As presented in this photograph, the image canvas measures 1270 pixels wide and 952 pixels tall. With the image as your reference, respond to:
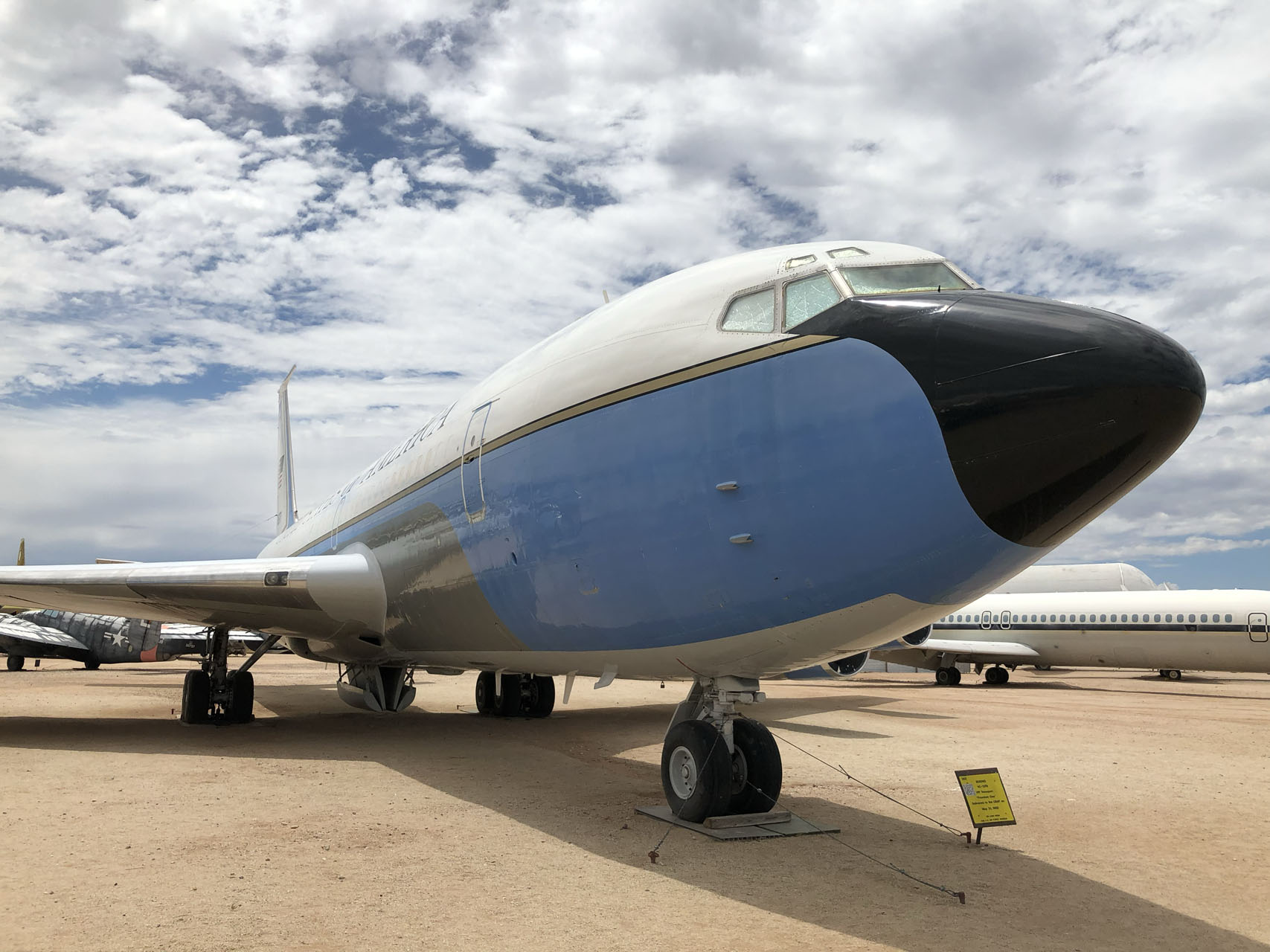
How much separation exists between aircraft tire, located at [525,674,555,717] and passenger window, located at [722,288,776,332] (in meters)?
11.6

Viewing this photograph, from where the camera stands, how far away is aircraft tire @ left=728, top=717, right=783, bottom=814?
7.45m

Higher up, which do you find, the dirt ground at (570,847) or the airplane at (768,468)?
the airplane at (768,468)

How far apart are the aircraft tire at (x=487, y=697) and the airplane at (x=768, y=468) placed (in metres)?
7.60

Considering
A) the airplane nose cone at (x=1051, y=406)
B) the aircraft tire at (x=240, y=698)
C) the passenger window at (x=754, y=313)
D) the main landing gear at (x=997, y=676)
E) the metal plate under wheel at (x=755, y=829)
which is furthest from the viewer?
the main landing gear at (x=997, y=676)

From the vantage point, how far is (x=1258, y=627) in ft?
93.2

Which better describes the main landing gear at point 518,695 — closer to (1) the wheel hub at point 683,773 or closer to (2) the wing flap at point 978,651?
(1) the wheel hub at point 683,773

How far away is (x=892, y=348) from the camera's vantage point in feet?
18.5

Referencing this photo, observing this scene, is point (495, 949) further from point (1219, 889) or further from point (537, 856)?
point (1219, 889)

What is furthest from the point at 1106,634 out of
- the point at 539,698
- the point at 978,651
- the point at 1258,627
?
the point at 539,698

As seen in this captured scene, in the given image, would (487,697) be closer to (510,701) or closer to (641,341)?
(510,701)

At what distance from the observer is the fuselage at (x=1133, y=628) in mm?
28859

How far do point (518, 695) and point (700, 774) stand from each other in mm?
10322

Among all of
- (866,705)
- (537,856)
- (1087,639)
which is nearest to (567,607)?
(537,856)

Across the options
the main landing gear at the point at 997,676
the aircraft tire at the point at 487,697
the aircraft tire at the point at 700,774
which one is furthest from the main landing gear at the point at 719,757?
the main landing gear at the point at 997,676
